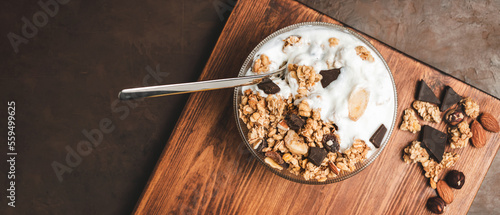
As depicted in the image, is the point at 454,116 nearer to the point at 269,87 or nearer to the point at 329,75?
the point at 329,75

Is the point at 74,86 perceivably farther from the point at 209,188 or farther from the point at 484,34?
the point at 484,34

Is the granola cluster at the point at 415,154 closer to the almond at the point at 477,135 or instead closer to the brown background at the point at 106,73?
the almond at the point at 477,135

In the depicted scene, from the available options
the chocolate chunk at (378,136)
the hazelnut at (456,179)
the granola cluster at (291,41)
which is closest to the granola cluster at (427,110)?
the hazelnut at (456,179)

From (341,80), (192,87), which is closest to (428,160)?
(341,80)

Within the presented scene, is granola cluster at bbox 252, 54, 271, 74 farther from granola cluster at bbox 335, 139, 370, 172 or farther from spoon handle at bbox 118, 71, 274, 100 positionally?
granola cluster at bbox 335, 139, 370, 172

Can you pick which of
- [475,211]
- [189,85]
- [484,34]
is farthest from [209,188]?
[484,34]
